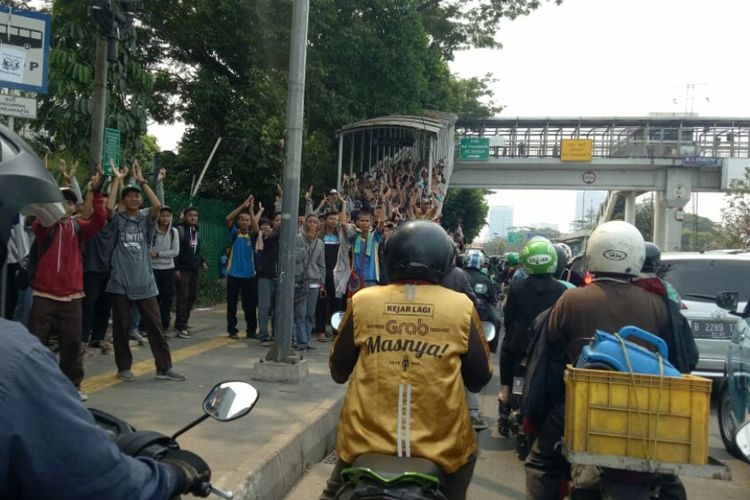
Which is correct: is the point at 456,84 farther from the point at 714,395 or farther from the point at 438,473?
the point at 438,473

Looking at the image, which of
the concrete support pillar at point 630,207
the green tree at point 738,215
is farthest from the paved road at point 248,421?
the concrete support pillar at point 630,207

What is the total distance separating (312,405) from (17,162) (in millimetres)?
5127

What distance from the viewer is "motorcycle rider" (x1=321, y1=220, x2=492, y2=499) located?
290 centimetres

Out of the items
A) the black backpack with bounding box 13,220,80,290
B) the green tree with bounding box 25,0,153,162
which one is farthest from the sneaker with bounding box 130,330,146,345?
the black backpack with bounding box 13,220,80,290

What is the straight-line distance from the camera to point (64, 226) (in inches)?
241

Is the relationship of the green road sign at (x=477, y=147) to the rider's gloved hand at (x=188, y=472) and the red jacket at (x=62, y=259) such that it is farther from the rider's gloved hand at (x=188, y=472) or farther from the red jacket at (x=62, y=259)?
the rider's gloved hand at (x=188, y=472)

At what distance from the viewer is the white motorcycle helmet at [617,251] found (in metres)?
3.52

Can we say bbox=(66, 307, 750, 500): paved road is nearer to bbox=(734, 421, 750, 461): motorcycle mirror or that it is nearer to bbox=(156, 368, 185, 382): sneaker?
bbox=(156, 368, 185, 382): sneaker

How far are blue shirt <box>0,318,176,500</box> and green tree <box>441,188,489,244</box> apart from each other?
143 feet

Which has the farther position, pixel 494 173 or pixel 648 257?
pixel 494 173

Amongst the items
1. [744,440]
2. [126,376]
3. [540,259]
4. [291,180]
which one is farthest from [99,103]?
[744,440]

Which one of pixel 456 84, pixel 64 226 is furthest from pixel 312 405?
pixel 456 84

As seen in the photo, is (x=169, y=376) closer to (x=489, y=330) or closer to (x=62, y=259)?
(x=62, y=259)

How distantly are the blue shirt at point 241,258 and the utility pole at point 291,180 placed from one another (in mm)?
3442
